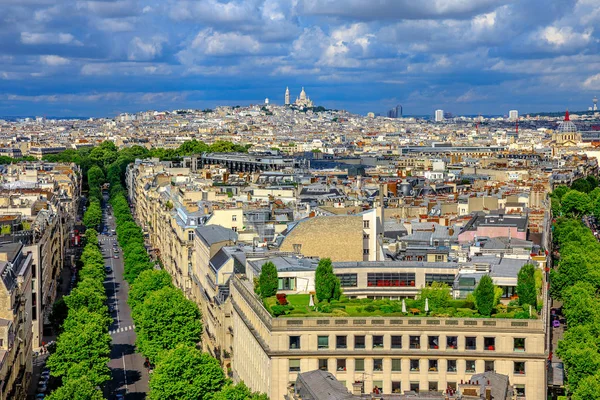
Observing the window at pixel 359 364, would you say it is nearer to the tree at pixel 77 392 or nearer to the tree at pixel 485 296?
the tree at pixel 485 296

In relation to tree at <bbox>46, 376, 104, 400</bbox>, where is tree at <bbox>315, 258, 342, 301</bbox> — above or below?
above

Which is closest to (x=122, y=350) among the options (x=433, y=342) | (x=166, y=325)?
(x=166, y=325)

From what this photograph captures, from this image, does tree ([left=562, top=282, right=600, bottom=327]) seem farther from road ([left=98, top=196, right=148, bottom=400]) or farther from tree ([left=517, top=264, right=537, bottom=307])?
road ([left=98, top=196, right=148, bottom=400])

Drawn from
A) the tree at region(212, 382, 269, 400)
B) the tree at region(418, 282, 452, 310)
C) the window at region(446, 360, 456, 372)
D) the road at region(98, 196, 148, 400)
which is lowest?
the road at region(98, 196, 148, 400)

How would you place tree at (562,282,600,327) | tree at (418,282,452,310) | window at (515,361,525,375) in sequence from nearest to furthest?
window at (515,361,525,375), tree at (418,282,452,310), tree at (562,282,600,327)

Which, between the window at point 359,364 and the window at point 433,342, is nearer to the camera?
the window at point 433,342

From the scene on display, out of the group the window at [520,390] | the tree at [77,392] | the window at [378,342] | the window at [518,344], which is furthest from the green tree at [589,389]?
the tree at [77,392]

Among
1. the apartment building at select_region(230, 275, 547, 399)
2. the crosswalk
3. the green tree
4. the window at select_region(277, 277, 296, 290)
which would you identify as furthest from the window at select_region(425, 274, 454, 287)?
the crosswalk
